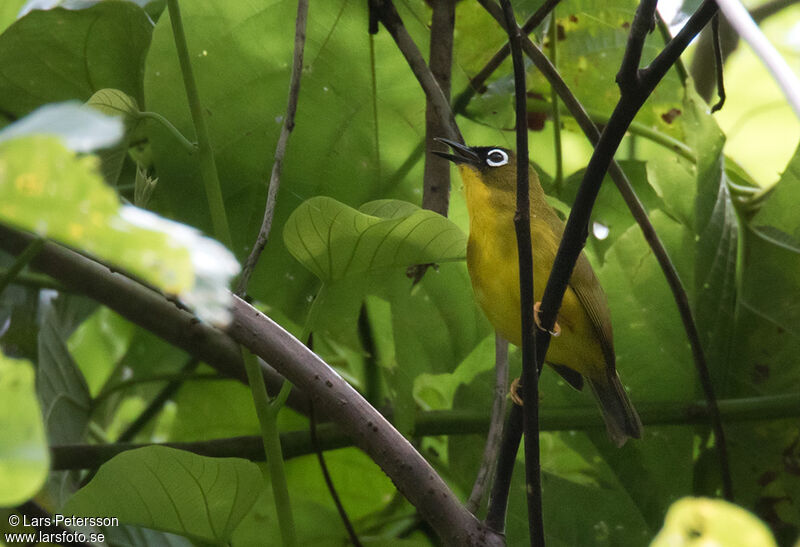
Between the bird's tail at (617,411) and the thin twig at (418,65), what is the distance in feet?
2.00

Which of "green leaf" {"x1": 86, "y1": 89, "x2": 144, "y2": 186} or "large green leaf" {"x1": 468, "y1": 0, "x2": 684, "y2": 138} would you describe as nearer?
"green leaf" {"x1": 86, "y1": 89, "x2": 144, "y2": 186}

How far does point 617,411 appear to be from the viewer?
1.65 meters

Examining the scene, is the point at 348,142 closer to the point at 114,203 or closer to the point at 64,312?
the point at 64,312

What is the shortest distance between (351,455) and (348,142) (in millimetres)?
706

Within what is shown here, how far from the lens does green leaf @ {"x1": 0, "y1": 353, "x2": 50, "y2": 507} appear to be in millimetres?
370

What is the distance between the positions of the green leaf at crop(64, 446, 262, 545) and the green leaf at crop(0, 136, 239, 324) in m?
Result: 0.83

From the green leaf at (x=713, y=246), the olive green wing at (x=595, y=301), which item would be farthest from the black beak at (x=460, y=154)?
the green leaf at (x=713, y=246)

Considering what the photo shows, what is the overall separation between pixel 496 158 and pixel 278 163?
2.50 ft

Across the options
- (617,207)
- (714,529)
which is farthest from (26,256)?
(617,207)

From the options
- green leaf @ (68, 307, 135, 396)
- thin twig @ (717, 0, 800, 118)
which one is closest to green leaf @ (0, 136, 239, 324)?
thin twig @ (717, 0, 800, 118)

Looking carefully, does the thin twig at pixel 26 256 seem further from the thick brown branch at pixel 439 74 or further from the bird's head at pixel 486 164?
the bird's head at pixel 486 164

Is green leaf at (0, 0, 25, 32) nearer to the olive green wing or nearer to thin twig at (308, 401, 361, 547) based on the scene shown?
thin twig at (308, 401, 361, 547)

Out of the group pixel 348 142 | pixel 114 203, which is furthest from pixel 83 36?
pixel 114 203

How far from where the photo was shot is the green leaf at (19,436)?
1.21 ft
